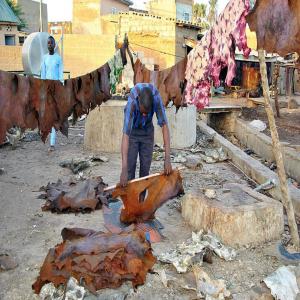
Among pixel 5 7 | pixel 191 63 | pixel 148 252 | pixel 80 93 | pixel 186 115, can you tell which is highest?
pixel 5 7

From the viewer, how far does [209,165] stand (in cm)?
818

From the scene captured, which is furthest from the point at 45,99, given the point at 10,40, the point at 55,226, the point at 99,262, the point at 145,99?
the point at 10,40

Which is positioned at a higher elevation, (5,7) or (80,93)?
(5,7)

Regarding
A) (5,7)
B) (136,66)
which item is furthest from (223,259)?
(5,7)

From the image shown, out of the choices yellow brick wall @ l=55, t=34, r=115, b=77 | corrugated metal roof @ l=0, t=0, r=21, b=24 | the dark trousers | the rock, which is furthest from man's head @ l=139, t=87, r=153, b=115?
corrugated metal roof @ l=0, t=0, r=21, b=24

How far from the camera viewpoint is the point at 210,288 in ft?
11.8

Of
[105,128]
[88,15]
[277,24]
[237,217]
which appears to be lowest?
[237,217]

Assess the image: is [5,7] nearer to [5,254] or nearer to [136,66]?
[136,66]

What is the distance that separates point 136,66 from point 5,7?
2547cm

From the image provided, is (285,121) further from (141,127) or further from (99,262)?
(99,262)

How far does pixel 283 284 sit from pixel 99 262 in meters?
1.55

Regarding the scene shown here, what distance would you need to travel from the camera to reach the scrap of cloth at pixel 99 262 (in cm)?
357

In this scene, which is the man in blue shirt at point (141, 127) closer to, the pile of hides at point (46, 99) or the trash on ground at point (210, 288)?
the pile of hides at point (46, 99)

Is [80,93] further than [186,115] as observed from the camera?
No
